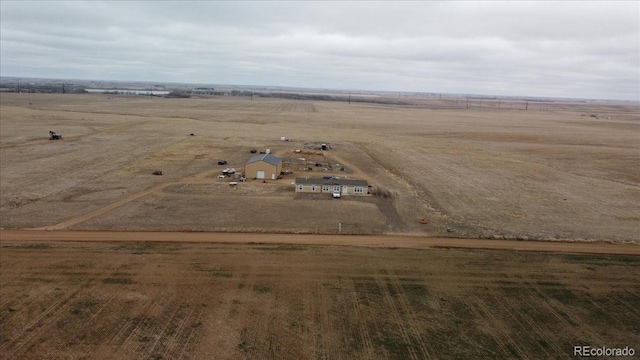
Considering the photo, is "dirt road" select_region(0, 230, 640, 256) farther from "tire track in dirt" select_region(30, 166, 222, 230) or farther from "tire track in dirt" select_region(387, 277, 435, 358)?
"tire track in dirt" select_region(387, 277, 435, 358)

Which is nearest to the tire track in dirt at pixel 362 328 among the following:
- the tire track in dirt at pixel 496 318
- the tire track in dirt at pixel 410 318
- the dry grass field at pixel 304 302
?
the dry grass field at pixel 304 302

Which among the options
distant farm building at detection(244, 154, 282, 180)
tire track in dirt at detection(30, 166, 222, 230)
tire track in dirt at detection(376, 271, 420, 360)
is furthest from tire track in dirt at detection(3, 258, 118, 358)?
distant farm building at detection(244, 154, 282, 180)

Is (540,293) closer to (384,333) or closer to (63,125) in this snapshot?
(384,333)

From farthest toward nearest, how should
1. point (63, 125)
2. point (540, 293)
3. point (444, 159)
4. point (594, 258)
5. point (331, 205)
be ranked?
point (63, 125) → point (444, 159) → point (331, 205) → point (594, 258) → point (540, 293)

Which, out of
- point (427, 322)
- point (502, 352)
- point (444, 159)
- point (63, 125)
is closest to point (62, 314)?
point (427, 322)

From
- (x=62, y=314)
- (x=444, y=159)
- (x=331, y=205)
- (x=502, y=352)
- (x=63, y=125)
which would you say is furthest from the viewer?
(x=63, y=125)

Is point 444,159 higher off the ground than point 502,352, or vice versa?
point 444,159

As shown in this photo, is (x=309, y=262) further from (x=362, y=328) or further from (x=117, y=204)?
(x=117, y=204)
